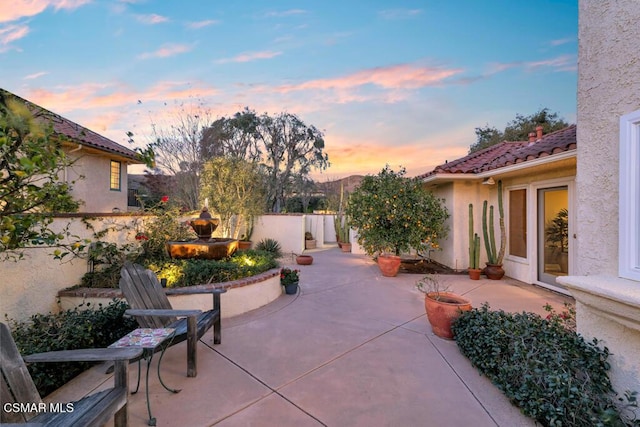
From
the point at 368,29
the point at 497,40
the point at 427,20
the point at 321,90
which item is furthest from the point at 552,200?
the point at 321,90

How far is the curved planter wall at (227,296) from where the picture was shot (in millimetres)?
3961

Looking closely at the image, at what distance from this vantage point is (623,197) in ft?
7.05

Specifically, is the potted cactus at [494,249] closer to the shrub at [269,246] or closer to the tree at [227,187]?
the shrub at [269,246]

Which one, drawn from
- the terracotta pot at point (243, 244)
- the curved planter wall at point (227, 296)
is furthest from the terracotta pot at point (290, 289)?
the terracotta pot at point (243, 244)

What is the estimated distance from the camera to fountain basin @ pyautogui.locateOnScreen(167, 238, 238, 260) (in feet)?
17.3

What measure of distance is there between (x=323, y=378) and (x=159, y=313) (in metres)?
1.76

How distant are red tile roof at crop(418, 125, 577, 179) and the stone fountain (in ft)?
19.7

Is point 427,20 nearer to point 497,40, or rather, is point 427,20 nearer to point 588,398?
point 497,40

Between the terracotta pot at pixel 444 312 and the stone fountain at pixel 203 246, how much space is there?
3.90 metres

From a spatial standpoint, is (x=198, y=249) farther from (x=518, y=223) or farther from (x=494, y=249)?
(x=518, y=223)

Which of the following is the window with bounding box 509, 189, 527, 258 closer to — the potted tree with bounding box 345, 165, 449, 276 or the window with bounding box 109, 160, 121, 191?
the potted tree with bounding box 345, 165, 449, 276

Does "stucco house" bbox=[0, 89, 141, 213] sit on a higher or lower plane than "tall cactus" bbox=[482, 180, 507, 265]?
higher

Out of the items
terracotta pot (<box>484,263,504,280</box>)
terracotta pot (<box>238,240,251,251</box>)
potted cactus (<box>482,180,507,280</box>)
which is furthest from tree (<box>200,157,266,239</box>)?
terracotta pot (<box>484,263,504,280</box>)

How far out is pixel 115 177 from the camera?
1079 centimetres
